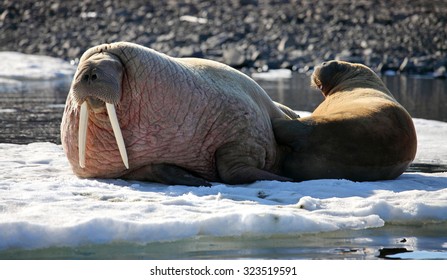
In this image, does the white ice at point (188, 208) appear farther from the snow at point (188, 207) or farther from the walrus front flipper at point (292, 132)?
the walrus front flipper at point (292, 132)

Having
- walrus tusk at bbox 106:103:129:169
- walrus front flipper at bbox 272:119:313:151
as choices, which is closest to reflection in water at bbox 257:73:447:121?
walrus front flipper at bbox 272:119:313:151

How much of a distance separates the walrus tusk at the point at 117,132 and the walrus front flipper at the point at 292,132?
4.85 feet

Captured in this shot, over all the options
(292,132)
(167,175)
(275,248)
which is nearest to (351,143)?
(292,132)

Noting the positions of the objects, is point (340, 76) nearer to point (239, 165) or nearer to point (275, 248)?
point (239, 165)

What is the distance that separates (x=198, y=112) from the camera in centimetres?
703

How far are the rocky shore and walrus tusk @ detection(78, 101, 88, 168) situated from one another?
16710mm

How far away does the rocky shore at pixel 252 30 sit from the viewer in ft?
79.1

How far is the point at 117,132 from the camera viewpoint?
652 centimetres

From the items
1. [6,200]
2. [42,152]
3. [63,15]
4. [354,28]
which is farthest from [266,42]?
[6,200]

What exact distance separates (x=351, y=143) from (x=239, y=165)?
92 cm

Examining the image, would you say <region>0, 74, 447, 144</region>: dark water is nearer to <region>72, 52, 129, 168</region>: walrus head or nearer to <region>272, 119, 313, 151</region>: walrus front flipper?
<region>272, 119, 313, 151</region>: walrus front flipper

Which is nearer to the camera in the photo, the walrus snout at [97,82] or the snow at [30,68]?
the walrus snout at [97,82]

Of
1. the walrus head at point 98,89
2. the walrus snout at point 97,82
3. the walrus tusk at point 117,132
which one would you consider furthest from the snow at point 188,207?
the walrus snout at point 97,82

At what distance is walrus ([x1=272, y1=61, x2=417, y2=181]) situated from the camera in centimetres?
730
